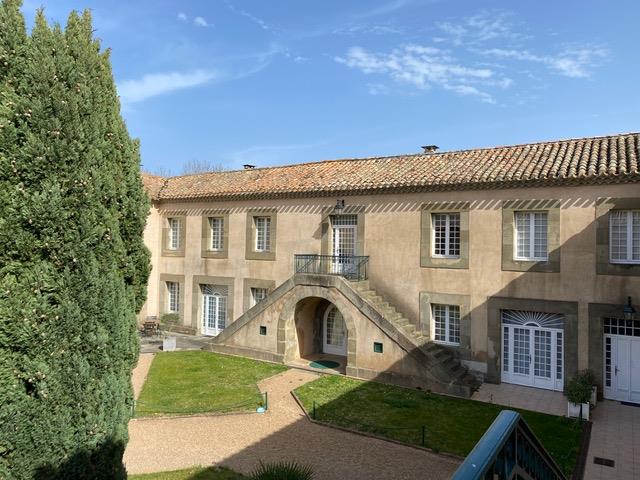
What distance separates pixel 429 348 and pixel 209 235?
12.9 m

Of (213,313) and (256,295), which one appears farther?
(213,313)

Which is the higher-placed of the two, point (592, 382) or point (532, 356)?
point (532, 356)

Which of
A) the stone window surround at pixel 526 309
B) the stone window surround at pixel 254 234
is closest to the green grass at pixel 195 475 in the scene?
the stone window surround at pixel 526 309

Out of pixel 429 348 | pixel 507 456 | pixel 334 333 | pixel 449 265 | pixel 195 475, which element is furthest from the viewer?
pixel 334 333

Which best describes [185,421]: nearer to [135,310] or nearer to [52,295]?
[135,310]

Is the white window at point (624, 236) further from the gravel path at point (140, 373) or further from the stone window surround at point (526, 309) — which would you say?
the gravel path at point (140, 373)

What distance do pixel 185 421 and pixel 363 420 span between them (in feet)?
15.7

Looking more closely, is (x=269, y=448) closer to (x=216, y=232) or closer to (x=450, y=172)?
(x=450, y=172)

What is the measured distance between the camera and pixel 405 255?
17.3 m

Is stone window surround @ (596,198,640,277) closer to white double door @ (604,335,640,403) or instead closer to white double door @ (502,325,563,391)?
white double door @ (604,335,640,403)

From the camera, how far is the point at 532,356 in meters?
15.2

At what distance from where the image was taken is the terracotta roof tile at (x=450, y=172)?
14.3 metres

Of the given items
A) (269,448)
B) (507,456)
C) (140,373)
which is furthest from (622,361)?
(140,373)

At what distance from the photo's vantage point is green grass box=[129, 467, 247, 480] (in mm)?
8859
